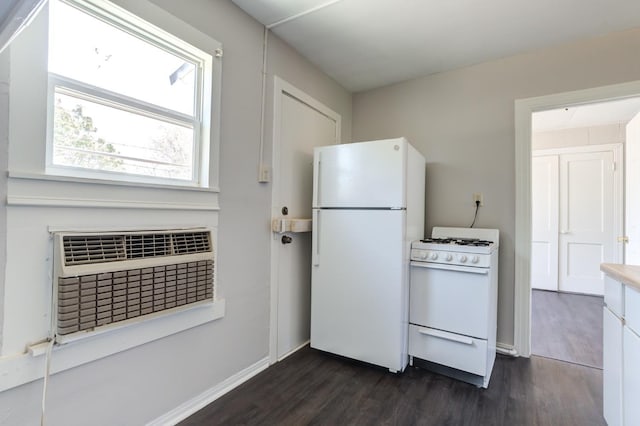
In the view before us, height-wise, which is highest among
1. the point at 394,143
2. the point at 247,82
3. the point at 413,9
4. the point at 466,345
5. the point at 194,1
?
the point at 413,9

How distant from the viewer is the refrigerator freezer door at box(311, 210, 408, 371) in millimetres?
2213

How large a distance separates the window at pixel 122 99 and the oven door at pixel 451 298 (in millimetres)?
1725

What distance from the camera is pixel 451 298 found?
7.13 ft

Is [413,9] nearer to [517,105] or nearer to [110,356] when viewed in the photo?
[517,105]

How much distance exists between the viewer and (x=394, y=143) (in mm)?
2219

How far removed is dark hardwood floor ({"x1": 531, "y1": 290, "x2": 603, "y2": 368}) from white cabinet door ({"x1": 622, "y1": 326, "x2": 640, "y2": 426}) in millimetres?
1331

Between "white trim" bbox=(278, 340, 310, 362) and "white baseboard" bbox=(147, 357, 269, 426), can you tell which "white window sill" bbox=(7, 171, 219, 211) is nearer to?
"white baseboard" bbox=(147, 357, 269, 426)

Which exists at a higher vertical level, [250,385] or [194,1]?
[194,1]

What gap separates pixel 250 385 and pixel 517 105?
3083 millimetres

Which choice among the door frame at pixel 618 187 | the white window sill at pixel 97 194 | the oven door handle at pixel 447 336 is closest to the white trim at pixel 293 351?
the oven door handle at pixel 447 336

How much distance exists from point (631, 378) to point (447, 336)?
3.18 feet

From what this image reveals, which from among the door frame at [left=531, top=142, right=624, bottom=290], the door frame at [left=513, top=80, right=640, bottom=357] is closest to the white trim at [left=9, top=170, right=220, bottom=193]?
the door frame at [left=513, top=80, right=640, bottom=357]

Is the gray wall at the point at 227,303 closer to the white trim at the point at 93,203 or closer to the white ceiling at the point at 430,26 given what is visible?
the white trim at the point at 93,203

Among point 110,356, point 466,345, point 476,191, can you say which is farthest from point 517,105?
point 110,356
